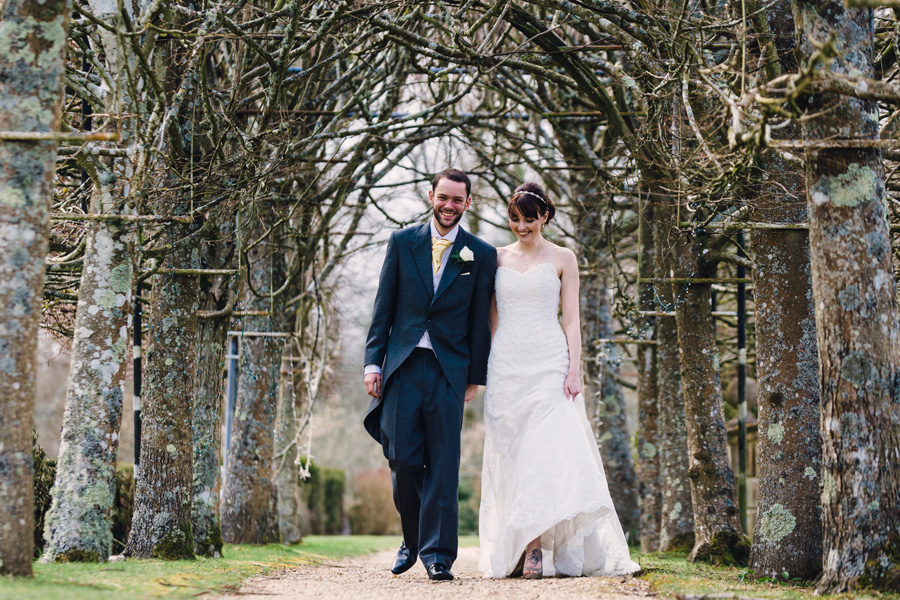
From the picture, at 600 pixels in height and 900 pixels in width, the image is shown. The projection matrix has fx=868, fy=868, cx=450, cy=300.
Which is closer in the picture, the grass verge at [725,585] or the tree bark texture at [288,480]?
the grass verge at [725,585]

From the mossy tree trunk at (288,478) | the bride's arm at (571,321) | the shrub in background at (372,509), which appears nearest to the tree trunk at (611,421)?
the mossy tree trunk at (288,478)

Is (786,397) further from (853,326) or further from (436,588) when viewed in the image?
(436,588)

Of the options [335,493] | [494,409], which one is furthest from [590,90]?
[335,493]

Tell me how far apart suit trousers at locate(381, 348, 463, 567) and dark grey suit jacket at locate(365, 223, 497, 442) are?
0.09m

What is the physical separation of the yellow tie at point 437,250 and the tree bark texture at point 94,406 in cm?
175

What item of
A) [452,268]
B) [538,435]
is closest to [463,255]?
[452,268]

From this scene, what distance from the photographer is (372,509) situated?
21.9 m

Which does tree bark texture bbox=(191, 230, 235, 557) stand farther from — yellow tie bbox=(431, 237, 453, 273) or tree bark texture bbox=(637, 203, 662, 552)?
tree bark texture bbox=(637, 203, 662, 552)

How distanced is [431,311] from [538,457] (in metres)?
1.07

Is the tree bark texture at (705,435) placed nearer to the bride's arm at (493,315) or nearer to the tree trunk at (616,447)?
the bride's arm at (493,315)

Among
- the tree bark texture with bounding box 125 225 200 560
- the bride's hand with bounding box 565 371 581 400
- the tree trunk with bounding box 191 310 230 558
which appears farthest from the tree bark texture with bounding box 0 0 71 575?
the tree trunk with bounding box 191 310 230 558

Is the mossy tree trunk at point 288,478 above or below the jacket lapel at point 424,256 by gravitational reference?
below

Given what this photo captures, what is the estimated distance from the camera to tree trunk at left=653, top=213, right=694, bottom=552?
25.6 feet

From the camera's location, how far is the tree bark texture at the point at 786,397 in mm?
4414
